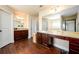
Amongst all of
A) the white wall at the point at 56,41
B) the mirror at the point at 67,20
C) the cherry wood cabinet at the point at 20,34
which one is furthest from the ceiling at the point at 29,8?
the cherry wood cabinet at the point at 20,34

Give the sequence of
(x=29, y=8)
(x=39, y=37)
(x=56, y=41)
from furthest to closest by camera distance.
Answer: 1. (x=39, y=37)
2. (x=29, y=8)
3. (x=56, y=41)

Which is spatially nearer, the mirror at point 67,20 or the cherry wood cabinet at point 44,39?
the mirror at point 67,20

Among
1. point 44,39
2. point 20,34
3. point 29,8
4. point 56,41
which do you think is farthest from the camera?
point 20,34

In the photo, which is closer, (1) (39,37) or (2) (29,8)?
(2) (29,8)

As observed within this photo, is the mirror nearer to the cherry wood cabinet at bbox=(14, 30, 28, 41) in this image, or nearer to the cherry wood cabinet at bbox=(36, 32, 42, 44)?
the cherry wood cabinet at bbox=(36, 32, 42, 44)

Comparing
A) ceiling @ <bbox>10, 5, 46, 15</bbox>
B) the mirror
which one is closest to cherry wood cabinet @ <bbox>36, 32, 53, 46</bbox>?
the mirror

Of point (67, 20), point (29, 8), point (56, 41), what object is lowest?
point (56, 41)

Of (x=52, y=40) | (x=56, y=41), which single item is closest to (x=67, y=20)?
(x=56, y=41)

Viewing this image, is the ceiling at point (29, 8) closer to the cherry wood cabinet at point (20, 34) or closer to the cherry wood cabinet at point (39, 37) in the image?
the cherry wood cabinet at point (39, 37)

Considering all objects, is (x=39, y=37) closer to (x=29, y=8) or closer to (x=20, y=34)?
(x=29, y=8)

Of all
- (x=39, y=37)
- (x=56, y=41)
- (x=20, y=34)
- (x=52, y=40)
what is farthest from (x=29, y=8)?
(x=20, y=34)

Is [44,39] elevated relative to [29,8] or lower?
lower
